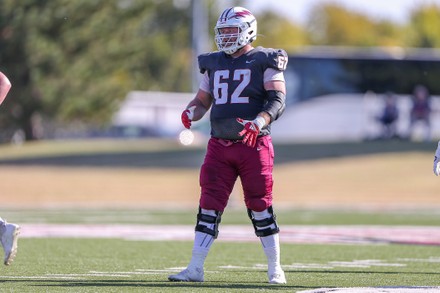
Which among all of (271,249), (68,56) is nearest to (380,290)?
(271,249)

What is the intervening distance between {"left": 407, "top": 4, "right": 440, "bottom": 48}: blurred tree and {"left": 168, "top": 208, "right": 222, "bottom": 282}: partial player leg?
72340 mm

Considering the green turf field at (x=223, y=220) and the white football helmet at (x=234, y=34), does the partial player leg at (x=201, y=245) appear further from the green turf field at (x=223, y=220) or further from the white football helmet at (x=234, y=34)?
the white football helmet at (x=234, y=34)

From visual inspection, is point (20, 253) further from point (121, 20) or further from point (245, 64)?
point (121, 20)

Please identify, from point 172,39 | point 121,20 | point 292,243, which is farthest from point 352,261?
point 172,39

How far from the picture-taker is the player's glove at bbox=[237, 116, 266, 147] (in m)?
8.61

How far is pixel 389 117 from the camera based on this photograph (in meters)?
38.8

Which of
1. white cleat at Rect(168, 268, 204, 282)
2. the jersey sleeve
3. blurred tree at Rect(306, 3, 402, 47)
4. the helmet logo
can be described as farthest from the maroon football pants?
blurred tree at Rect(306, 3, 402, 47)

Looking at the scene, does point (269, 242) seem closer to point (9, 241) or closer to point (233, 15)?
point (233, 15)

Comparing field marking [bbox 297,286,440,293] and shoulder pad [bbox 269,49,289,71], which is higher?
shoulder pad [bbox 269,49,289,71]

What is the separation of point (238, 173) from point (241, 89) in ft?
2.19

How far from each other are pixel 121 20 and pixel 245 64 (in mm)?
32066

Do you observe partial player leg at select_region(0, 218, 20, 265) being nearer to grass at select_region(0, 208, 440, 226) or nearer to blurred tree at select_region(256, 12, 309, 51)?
grass at select_region(0, 208, 440, 226)

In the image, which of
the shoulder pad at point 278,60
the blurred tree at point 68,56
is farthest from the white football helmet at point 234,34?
the blurred tree at point 68,56

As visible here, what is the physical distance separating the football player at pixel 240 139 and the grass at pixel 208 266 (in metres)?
0.35
